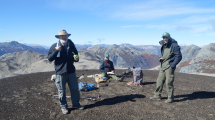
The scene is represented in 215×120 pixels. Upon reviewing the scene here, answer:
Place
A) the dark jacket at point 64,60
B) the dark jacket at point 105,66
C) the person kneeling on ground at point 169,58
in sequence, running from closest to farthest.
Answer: the dark jacket at point 64,60 < the person kneeling on ground at point 169,58 < the dark jacket at point 105,66

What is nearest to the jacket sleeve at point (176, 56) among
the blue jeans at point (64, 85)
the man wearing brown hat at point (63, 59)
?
the man wearing brown hat at point (63, 59)

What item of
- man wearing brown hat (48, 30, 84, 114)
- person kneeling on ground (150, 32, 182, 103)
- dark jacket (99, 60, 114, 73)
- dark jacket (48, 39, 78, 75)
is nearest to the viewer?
man wearing brown hat (48, 30, 84, 114)

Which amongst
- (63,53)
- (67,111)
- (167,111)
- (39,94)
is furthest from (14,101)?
(167,111)

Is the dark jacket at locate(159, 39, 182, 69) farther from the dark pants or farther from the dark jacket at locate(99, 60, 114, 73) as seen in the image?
the dark jacket at locate(99, 60, 114, 73)

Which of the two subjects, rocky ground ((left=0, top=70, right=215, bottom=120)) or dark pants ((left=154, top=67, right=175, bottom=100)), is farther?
dark pants ((left=154, top=67, right=175, bottom=100))

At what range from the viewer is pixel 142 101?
637 centimetres

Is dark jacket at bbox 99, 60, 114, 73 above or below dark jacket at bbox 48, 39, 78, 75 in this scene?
below

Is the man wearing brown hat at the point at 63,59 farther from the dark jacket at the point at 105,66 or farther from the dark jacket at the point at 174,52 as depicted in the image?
the dark jacket at the point at 105,66

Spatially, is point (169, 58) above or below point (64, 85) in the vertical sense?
above

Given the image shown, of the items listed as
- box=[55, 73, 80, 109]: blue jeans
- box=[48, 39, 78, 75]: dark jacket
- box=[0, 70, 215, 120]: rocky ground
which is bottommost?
box=[0, 70, 215, 120]: rocky ground

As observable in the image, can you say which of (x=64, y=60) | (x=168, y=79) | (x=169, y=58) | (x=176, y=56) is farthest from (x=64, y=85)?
(x=176, y=56)

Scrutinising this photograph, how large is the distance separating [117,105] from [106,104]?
52cm

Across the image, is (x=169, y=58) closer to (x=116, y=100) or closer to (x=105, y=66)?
(x=116, y=100)

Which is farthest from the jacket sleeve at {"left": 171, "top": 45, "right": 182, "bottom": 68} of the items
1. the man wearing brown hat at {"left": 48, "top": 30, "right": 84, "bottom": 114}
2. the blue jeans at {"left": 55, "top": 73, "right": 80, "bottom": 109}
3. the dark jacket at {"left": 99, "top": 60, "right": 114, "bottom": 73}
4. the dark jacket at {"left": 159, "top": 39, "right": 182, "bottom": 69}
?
the dark jacket at {"left": 99, "top": 60, "right": 114, "bottom": 73}
